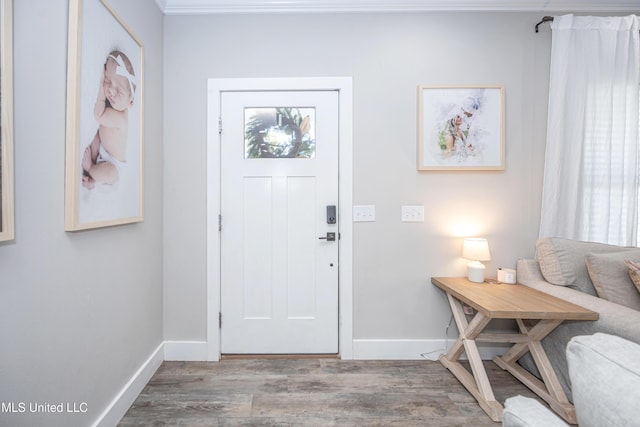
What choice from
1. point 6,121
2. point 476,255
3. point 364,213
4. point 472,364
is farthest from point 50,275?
point 476,255

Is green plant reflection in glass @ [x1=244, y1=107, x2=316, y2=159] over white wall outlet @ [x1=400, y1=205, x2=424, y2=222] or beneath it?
over

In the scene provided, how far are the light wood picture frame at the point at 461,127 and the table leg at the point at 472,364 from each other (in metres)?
1.05

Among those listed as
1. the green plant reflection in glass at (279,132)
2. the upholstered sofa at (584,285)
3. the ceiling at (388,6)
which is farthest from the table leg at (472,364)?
the ceiling at (388,6)

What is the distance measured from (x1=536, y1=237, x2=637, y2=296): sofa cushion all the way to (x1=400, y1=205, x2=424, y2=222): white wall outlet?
0.86 metres

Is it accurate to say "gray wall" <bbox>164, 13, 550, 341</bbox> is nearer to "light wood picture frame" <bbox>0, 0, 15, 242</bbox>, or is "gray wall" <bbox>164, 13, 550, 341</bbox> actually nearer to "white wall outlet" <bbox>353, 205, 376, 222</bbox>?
"white wall outlet" <bbox>353, 205, 376, 222</bbox>

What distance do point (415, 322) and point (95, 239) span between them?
2.17 meters

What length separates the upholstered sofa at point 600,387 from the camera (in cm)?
45

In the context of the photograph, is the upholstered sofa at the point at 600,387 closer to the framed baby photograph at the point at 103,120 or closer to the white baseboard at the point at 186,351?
the framed baby photograph at the point at 103,120

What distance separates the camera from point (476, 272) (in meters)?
2.14

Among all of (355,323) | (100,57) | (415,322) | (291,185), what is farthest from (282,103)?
(415,322)

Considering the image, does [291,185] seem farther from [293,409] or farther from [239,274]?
[293,409]

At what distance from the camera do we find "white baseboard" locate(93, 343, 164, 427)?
153 centimetres

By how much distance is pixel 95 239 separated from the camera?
57.2 inches

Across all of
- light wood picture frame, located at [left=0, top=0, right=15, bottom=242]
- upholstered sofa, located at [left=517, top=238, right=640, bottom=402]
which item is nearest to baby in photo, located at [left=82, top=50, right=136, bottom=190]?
light wood picture frame, located at [left=0, top=0, right=15, bottom=242]
